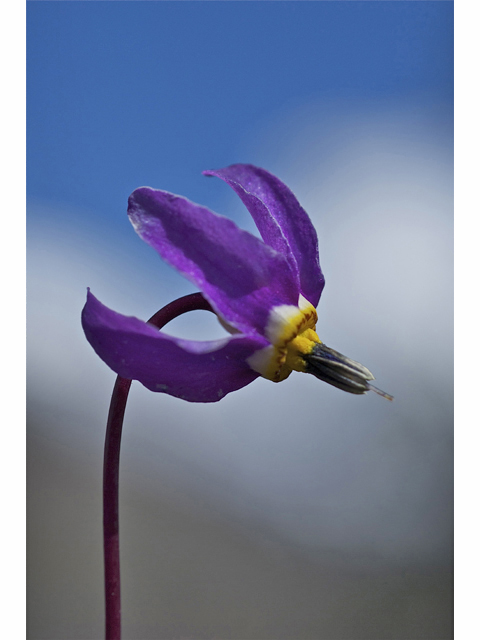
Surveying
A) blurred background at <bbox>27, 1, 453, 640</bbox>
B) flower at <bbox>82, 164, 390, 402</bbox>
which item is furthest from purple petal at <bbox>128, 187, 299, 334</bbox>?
blurred background at <bbox>27, 1, 453, 640</bbox>

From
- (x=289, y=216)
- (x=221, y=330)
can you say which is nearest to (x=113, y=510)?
(x=289, y=216)

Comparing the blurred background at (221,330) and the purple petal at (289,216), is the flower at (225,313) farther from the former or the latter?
the blurred background at (221,330)

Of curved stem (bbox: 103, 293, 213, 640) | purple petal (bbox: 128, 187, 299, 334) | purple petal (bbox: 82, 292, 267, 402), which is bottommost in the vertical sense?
curved stem (bbox: 103, 293, 213, 640)

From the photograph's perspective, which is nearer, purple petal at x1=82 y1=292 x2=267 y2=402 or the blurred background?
purple petal at x1=82 y1=292 x2=267 y2=402

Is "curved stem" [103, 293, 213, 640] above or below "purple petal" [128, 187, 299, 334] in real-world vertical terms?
below

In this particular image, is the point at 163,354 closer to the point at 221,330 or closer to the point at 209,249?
the point at 209,249

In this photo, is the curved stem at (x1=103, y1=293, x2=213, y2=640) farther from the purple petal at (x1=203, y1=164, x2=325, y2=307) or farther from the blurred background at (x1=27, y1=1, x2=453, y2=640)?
the blurred background at (x1=27, y1=1, x2=453, y2=640)
